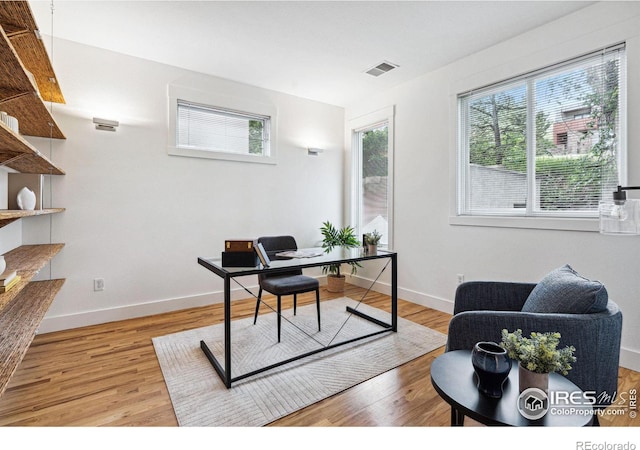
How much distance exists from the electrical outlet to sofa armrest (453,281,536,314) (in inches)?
130

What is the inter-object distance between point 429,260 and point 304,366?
209 cm

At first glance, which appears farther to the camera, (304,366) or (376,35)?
(376,35)

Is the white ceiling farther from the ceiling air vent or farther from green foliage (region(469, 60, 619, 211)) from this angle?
green foliage (region(469, 60, 619, 211))

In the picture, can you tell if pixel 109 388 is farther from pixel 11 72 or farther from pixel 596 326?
pixel 596 326

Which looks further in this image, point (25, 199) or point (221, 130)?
point (221, 130)

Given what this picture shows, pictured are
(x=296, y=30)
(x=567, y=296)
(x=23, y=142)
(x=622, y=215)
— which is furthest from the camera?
(x=296, y=30)

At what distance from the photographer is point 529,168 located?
2902 millimetres

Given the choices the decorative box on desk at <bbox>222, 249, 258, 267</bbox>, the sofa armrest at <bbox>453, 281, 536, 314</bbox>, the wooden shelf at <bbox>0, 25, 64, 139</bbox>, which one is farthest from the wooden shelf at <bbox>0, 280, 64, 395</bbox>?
the sofa armrest at <bbox>453, 281, 536, 314</bbox>

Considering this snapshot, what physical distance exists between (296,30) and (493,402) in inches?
120

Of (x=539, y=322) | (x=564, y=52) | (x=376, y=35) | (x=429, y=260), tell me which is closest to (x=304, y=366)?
(x=539, y=322)

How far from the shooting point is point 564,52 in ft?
8.55

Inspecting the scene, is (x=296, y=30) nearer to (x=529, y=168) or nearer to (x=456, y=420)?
(x=529, y=168)

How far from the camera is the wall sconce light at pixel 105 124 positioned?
3048 millimetres

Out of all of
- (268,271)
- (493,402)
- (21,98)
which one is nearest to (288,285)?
(268,271)
